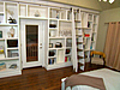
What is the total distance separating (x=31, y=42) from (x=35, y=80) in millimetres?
1556

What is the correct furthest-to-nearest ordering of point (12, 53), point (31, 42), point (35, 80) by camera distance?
point (31, 42) → point (12, 53) → point (35, 80)

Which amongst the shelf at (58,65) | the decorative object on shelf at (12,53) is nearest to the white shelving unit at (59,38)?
the shelf at (58,65)

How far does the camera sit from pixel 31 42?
4105 millimetres

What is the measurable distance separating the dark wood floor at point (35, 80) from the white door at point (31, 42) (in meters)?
0.39

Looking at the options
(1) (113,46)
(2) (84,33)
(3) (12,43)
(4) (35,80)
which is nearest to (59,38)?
(2) (84,33)

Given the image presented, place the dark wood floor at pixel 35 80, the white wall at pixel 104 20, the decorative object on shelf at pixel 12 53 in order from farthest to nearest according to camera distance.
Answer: the white wall at pixel 104 20
the decorative object on shelf at pixel 12 53
the dark wood floor at pixel 35 80

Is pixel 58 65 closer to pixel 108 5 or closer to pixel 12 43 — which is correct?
pixel 12 43

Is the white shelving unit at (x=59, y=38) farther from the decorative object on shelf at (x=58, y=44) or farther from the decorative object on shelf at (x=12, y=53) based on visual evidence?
the decorative object on shelf at (x=12, y=53)

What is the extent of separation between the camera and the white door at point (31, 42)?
3904 mm

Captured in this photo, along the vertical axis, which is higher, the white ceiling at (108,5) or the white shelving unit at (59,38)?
the white ceiling at (108,5)

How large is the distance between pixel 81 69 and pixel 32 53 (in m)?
2.16

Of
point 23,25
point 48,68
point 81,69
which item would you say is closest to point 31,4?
point 23,25

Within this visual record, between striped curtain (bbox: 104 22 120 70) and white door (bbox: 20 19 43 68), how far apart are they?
3063mm

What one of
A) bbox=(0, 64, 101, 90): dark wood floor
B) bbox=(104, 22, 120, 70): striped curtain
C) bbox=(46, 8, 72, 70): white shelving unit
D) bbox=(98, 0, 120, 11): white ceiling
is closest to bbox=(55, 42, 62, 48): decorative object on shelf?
bbox=(46, 8, 72, 70): white shelving unit
